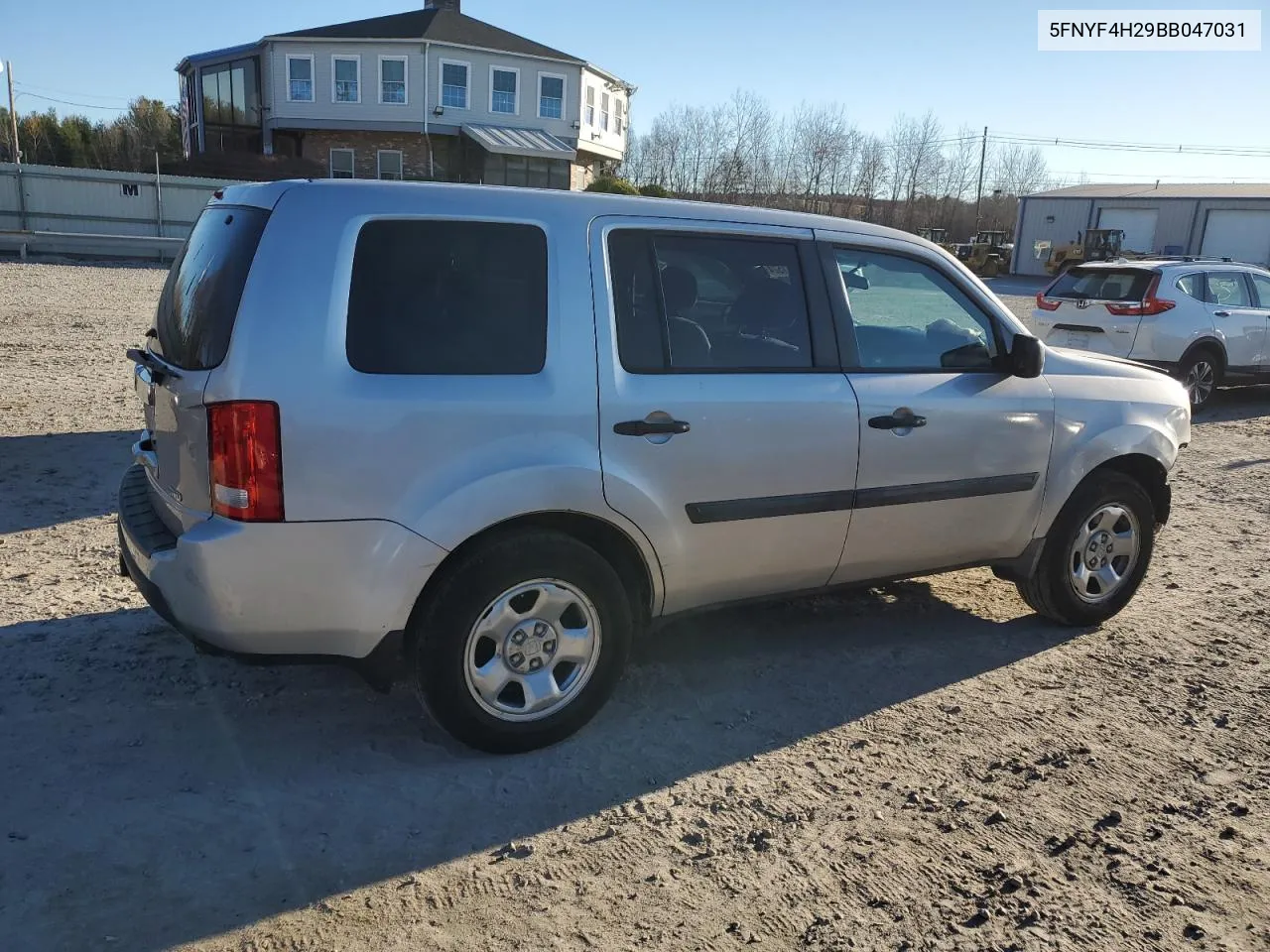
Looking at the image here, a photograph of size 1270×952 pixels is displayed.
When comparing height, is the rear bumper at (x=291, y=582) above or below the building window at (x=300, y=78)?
below

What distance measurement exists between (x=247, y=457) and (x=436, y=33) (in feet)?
142

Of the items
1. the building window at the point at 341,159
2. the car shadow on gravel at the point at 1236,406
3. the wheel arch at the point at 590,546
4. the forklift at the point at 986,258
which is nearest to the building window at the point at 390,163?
the building window at the point at 341,159

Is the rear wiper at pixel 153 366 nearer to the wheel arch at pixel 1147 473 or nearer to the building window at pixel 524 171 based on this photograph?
the wheel arch at pixel 1147 473

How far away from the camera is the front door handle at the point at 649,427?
11.5 feet

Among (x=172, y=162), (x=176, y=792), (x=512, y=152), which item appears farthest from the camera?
(x=172, y=162)

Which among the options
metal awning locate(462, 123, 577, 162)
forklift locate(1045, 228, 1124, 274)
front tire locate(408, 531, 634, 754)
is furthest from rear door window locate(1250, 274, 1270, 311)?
metal awning locate(462, 123, 577, 162)

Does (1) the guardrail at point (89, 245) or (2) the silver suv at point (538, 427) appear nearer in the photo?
(2) the silver suv at point (538, 427)

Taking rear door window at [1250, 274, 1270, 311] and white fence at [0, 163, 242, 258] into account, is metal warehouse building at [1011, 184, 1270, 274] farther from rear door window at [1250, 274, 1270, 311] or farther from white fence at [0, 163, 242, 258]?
white fence at [0, 163, 242, 258]

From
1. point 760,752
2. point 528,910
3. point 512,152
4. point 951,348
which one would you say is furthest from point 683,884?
point 512,152

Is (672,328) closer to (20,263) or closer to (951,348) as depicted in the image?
(951,348)

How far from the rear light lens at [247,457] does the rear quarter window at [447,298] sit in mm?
335

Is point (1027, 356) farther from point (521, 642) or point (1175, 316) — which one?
point (1175, 316)

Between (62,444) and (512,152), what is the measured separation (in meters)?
36.5

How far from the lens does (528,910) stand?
2.82 meters
